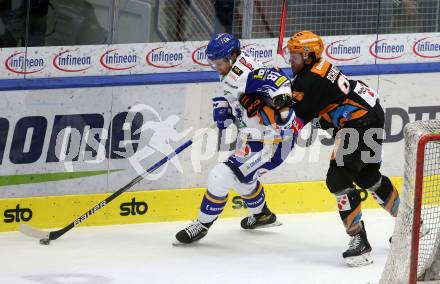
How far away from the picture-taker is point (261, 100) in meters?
5.83

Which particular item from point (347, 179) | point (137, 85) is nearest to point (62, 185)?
point (137, 85)

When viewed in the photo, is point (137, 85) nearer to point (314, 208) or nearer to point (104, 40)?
point (104, 40)

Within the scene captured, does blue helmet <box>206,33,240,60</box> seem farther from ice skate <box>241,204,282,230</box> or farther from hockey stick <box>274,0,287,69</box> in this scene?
ice skate <box>241,204,282,230</box>

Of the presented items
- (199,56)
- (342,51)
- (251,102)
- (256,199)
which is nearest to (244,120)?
(251,102)

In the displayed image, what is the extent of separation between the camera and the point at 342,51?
6.87 m

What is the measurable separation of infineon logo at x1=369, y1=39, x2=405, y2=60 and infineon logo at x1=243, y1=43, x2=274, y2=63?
2.29 ft

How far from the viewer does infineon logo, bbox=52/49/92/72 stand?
21.6ft

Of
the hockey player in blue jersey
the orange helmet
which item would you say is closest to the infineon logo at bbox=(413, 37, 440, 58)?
the hockey player in blue jersey

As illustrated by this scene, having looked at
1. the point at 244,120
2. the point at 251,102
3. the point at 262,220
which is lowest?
the point at 262,220

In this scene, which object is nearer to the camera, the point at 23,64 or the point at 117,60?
the point at 23,64

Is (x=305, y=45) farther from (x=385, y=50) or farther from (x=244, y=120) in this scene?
(x=385, y=50)

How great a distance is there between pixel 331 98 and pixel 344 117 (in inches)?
5.9

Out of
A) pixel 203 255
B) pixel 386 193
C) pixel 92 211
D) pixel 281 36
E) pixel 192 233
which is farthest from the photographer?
pixel 281 36

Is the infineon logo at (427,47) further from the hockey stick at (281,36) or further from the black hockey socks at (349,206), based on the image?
the black hockey socks at (349,206)
